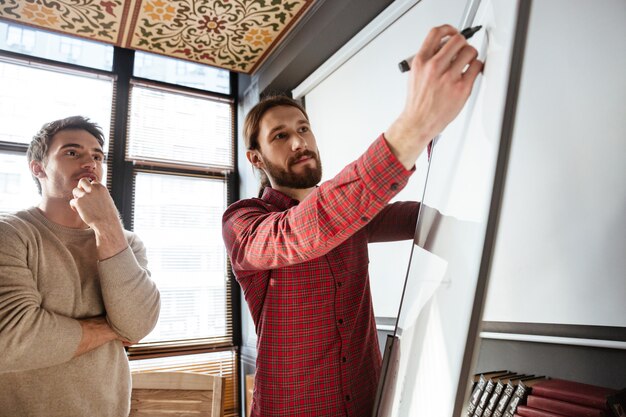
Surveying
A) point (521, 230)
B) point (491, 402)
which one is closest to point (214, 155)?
point (521, 230)

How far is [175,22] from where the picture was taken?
2.77 meters

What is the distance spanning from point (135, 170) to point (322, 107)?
156cm

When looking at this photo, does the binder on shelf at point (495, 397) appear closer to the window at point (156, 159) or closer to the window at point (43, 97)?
the window at point (156, 159)

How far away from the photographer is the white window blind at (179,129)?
321cm

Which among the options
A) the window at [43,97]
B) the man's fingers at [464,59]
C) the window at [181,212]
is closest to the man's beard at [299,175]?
the man's fingers at [464,59]

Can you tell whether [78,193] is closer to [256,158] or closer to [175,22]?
[256,158]

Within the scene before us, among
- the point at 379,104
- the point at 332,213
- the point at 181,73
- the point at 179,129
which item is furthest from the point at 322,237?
the point at 181,73

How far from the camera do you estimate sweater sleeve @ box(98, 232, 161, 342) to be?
1116 mm

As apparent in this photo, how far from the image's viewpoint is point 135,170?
3121mm

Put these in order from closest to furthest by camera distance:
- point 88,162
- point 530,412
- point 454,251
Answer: point 454,251 → point 530,412 → point 88,162

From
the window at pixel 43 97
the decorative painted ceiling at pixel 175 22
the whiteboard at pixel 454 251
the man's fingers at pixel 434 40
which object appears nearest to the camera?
the whiteboard at pixel 454 251

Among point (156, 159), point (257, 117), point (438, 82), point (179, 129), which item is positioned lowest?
point (438, 82)

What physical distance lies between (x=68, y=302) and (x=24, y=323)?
0.14 m

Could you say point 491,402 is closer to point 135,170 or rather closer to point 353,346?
point 353,346
